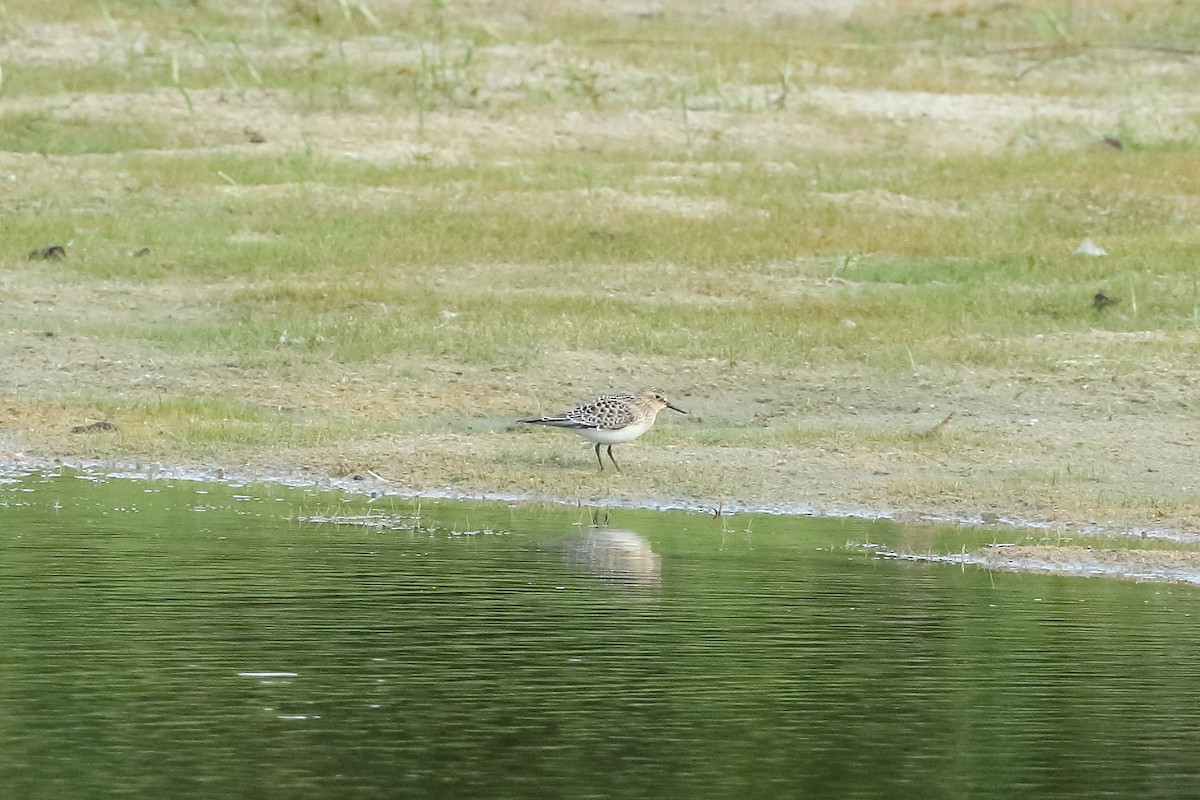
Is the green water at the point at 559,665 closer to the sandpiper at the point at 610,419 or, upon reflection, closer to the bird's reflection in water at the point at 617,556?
the bird's reflection in water at the point at 617,556

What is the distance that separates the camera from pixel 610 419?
1395cm

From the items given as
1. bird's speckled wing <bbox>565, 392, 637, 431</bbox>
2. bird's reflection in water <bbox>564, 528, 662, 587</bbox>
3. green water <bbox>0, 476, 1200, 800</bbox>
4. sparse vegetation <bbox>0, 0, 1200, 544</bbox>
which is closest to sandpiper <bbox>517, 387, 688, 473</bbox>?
bird's speckled wing <bbox>565, 392, 637, 431</bbox>

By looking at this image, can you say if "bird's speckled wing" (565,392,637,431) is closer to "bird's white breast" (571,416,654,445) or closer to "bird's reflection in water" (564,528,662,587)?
"bird's white breast" (571,416,654,445)

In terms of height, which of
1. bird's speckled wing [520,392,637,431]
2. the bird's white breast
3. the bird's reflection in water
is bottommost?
the bird's reflection in water

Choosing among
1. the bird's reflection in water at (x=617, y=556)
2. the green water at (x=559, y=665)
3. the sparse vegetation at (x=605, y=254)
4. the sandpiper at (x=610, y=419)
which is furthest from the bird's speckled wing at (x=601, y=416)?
the bird's reflection in water at (x=617, y=556)

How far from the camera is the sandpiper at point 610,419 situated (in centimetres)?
1394

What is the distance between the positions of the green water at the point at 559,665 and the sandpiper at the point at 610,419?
1.35m

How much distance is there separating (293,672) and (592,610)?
1759 mm

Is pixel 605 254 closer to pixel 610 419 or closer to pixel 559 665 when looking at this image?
pixel 610 419

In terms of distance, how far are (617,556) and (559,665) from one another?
8.56 feet

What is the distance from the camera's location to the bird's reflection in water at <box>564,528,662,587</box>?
11.1 metres

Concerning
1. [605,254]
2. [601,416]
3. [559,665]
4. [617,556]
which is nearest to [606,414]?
[601,416]

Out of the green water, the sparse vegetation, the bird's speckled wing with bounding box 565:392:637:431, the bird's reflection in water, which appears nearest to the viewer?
the green water

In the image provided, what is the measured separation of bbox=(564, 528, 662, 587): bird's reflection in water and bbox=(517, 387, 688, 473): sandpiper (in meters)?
1.46
